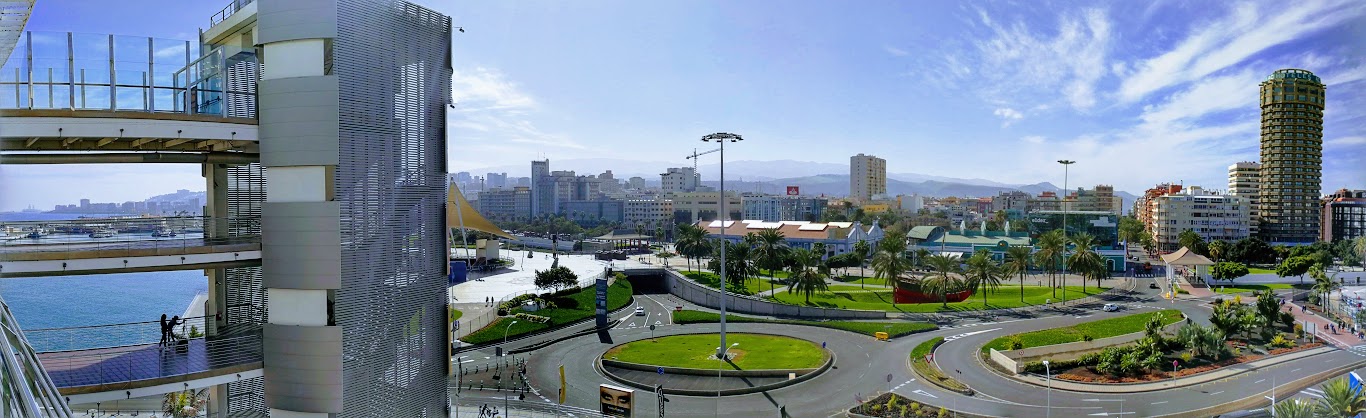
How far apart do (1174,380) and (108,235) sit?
37.7 metres

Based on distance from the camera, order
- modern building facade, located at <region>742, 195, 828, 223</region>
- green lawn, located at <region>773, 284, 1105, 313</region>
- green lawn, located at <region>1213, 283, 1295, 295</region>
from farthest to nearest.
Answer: modern building facade, located at <region>742, 195, 828, 223</region>, green lawn, located at <region>1213, 283, 1295, 295</region>, green lawn, located at <region>773, 284, 1105, 313</region>

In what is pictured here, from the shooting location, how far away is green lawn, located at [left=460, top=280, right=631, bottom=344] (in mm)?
43125

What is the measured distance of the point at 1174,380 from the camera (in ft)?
98.5

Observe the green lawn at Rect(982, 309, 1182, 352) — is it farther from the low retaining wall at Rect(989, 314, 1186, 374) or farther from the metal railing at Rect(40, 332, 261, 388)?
the metal railing at Rect(40, 332, 261, 388)

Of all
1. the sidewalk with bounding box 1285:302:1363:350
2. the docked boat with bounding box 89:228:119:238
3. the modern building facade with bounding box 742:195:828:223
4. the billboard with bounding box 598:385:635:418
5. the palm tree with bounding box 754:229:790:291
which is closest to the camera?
the docked boat with bounding box 89:228:119:238

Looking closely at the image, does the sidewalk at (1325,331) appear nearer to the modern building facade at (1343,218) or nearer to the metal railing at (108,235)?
the modern building facade at (1343,218)

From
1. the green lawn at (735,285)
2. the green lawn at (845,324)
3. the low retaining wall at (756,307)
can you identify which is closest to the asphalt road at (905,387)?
the green lawn at (845,324)

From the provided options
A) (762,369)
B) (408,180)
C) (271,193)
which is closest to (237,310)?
(271,193)

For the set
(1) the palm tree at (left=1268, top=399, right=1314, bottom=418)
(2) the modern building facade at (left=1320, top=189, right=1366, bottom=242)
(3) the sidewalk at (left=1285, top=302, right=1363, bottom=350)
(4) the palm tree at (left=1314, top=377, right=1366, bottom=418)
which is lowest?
(3) the sidewalk at (left=1285, top=302, right=1363, bottom=350)

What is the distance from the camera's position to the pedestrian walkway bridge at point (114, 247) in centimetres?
1069

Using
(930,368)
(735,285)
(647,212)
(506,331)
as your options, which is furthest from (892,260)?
(647,212)

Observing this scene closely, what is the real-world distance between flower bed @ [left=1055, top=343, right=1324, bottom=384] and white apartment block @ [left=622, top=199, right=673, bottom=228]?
15007 centimetres

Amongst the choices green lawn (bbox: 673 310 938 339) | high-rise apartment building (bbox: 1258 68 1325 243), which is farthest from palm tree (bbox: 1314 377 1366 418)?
green lawn (bbox: 673 310 938 339)

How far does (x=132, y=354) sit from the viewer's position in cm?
1277
